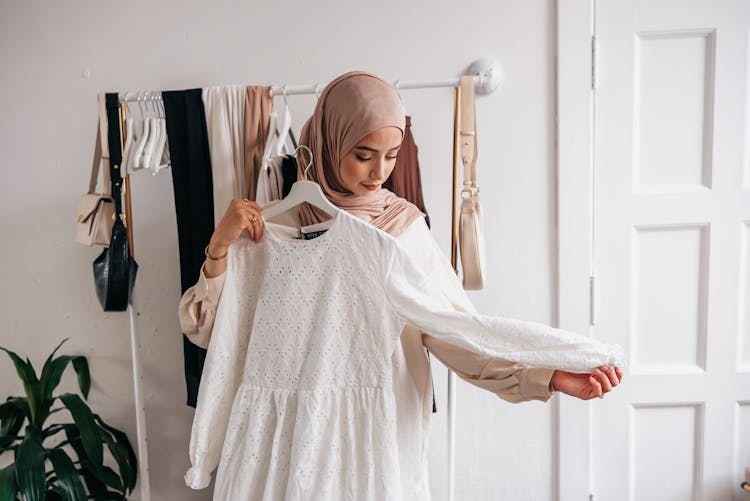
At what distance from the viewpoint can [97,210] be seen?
1305mm

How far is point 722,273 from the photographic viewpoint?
1524 millimetres

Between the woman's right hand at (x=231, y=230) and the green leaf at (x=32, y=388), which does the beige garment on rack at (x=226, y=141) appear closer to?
the woman's right hand at (x=231, y=230)

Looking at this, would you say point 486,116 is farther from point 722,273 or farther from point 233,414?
point 233,414

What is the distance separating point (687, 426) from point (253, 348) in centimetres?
129

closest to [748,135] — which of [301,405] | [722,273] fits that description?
[722,273]

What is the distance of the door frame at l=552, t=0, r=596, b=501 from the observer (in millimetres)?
1464

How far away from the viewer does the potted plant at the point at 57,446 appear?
132cm

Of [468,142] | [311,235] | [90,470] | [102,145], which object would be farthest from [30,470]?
→ [468,142]

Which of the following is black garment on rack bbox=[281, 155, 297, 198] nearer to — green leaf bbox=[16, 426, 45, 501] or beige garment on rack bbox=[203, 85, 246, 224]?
beige garment on rack bbox=[203, 85, 246, 224]

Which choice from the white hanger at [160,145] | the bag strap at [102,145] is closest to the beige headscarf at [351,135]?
the white hanger at [160,145]

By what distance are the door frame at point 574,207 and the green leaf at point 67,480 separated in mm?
1286

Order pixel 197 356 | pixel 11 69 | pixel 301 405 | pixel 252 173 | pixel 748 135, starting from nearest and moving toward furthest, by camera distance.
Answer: pixel 301 405 → pixel 252 173 → pixel 197 356 → pixel 748 135 → pixel 11 69

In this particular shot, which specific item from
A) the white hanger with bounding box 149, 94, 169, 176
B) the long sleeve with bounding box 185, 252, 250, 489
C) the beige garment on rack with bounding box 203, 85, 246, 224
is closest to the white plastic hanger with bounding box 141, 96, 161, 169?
the white hanger with bounding box 149, 94, 169, 176

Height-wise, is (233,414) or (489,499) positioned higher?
(233,414)
